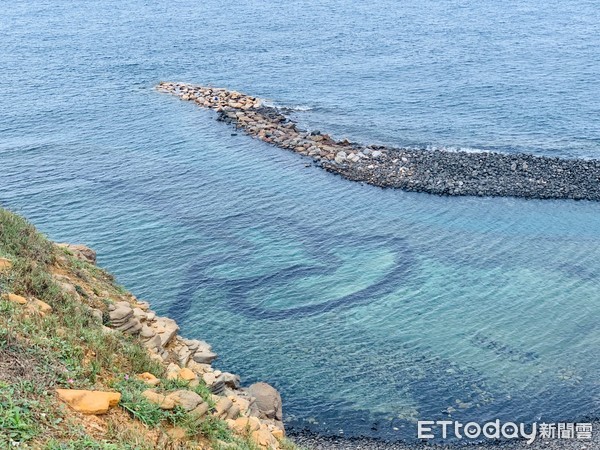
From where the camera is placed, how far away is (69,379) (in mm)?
14852

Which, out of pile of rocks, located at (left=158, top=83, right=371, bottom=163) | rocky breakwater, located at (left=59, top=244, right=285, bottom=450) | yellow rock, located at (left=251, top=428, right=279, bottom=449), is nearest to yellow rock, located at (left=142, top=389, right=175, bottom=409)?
rocky breakwater, located at (left=59, top=244, right=285, bottom=450)

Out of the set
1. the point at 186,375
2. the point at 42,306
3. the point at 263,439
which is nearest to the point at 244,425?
the point at 263,439

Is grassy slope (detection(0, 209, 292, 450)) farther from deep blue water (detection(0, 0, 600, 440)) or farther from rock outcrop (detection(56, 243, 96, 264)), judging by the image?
deep blue water (detection(0, 0, 600, 440))

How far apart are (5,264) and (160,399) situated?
752 cm

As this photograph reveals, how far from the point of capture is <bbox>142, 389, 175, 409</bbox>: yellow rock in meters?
15.6

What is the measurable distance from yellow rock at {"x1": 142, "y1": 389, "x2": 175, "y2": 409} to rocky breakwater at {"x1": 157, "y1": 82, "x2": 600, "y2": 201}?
36.7 m

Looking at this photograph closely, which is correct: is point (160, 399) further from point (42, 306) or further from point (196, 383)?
point (42, 306)

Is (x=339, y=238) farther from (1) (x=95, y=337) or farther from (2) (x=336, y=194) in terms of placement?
(1) (x=95, y=337)

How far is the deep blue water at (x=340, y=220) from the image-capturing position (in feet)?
97.6

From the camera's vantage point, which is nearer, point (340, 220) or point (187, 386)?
point (187, 386)

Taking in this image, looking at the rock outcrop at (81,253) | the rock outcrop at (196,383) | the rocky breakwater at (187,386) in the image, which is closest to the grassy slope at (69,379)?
the rocky breakwater at (187,386)

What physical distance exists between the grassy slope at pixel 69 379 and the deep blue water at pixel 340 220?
37.2 feet

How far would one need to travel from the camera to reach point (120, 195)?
158 feet

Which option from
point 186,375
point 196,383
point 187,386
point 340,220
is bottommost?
point 340,220
